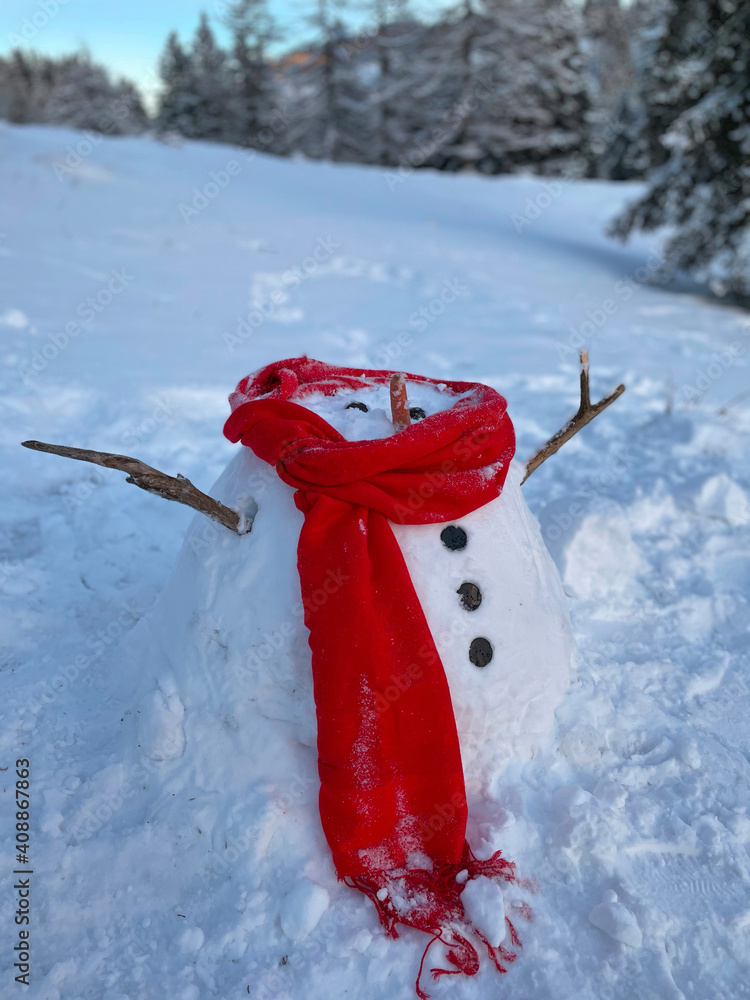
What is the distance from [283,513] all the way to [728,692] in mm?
1592

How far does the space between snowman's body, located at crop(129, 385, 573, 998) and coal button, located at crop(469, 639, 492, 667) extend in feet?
0.04

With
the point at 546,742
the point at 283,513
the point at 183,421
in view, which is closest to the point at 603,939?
the point at 546,742

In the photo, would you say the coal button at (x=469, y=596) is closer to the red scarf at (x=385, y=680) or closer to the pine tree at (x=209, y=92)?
Result: the red scarf at (x=385, y=680)

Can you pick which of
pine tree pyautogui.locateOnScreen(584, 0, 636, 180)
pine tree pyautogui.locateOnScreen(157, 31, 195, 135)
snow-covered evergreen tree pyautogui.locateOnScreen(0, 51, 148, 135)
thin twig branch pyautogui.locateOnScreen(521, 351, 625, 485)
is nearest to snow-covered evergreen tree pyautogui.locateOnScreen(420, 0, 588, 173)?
pine tree pyautogui.locateOnScreen(584, 0, 636, 180)

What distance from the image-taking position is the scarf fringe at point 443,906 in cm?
155

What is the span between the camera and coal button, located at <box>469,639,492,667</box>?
1.79 m

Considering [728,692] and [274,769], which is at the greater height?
[274,769]

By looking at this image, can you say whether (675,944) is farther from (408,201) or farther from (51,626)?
(408,201)

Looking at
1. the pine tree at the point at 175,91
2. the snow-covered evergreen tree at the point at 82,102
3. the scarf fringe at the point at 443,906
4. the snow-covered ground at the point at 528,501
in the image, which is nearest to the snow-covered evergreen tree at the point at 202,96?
the pine tree at the point at 175,91

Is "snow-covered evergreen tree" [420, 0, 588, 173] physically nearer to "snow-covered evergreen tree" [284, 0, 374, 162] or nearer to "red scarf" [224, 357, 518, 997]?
"snow-covered evergreen tree" [284, 0, 374, 162]

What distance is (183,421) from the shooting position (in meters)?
4.31

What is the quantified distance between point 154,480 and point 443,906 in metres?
1.18

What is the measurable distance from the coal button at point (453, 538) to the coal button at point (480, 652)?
0.24 metres

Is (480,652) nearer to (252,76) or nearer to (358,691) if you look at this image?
(358,691)
